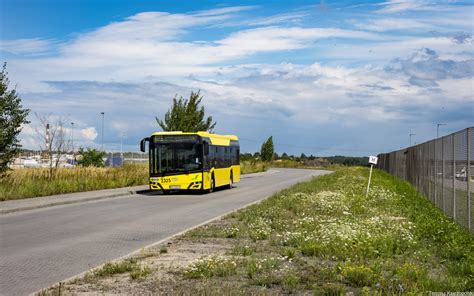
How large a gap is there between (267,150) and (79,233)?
3500 inches

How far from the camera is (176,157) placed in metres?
30.8

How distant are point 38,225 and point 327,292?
11.1 meters

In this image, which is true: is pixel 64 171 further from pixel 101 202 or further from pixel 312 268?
pixel 312 268

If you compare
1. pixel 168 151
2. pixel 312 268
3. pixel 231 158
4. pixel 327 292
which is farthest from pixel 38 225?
pixel 231 158

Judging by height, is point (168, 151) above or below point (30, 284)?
above

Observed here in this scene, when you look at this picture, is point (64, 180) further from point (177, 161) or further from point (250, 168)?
point (250, 168)

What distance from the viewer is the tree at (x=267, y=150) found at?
103 m

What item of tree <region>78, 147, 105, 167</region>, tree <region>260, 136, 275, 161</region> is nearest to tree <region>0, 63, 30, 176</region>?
tree <region>78, 147, 105, 167</region>

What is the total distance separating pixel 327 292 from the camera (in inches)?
299

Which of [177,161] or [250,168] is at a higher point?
[177,161]

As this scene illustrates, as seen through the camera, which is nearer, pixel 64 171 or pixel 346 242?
pixel 346 242

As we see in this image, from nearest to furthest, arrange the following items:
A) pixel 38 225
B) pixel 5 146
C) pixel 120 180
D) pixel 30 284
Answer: pixel 30 284, pixel 38 225, pixel 5 146, pixel 120 180

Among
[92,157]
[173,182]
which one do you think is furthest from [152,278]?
[92,157]

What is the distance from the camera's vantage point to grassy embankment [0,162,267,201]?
27.0 m
